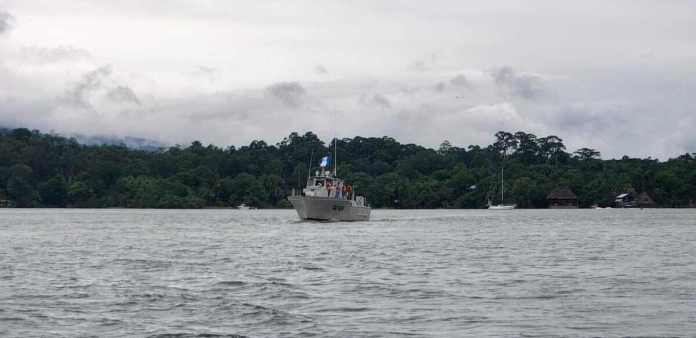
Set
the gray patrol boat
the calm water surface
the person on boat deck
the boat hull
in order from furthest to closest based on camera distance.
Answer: the person on boat deck < the gray patrol boat < the boat hull < the calm water surface

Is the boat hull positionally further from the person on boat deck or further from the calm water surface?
the calm water surface

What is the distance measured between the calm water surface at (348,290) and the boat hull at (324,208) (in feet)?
125

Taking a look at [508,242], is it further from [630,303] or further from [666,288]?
[630,303]

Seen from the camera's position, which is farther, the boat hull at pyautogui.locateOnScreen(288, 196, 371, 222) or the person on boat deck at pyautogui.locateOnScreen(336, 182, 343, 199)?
the person on boat deck at pyautogui.locateOnScreen(336, 182, 343, 199)

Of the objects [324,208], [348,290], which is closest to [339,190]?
[324,208]

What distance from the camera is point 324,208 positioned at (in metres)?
105

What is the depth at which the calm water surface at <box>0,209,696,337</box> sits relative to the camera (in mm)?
29422

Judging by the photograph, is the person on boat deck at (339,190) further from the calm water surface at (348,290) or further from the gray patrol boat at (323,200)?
the calm water surface at (348,290)

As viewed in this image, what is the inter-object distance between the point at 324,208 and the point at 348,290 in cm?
6726

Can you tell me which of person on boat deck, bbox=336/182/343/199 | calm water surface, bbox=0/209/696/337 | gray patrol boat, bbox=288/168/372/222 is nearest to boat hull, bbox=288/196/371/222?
gray patrol boat, bbox=288/168/372/222

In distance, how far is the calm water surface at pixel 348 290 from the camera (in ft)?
96.5

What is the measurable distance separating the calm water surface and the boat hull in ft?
125

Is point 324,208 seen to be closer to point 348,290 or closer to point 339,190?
point 339,190

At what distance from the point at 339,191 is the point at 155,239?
114ft
